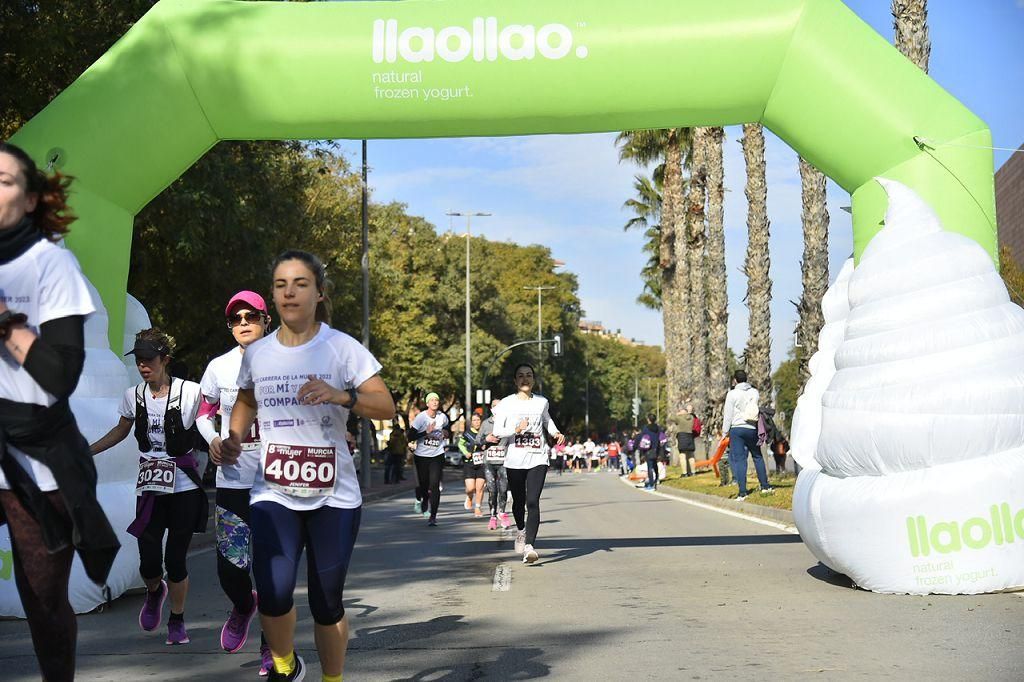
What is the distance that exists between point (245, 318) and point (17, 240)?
2.76 metres

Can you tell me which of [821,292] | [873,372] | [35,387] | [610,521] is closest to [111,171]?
[873,372]

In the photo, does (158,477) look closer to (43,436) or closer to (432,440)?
(43,436)

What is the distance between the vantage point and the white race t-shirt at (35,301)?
4.22 meters

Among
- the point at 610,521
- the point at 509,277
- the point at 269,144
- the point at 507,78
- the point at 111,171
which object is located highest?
the point at 509,277

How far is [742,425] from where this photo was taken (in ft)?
67.8

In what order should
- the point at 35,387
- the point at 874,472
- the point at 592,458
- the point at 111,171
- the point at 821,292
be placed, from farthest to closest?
the point at 592,458, the point at 821,292, the point at 111,171, the point at 874,472, the point at 35,387

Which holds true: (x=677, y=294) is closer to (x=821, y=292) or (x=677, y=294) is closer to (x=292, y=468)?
(x=821, y=292)

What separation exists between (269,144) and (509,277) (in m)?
62.9

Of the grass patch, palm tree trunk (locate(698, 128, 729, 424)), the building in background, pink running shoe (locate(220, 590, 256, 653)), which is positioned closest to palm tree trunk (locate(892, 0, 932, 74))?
the grass patch

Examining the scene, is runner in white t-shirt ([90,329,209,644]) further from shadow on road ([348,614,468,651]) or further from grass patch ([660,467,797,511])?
grass patch ([660,467,797,511])

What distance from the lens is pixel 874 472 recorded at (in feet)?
30.8

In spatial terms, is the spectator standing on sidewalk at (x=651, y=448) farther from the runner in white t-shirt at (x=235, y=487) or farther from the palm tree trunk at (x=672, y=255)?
the runner in white t-shirt at (x=235, y=487)

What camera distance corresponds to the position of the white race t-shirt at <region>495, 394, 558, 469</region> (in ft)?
41.7

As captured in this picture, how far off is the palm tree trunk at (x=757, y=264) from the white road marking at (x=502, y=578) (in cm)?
1704
